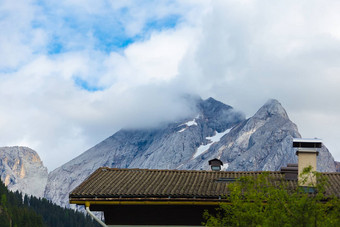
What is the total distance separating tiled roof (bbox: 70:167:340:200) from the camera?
64.1ft

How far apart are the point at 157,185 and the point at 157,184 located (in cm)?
20

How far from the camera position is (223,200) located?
63.4ft

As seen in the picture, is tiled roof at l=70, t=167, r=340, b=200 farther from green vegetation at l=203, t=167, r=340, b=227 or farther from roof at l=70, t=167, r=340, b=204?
green vegetation at l=203, t=167, r=340, b=227

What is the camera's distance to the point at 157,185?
2098cm

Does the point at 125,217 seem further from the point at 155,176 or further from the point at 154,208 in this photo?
the point at 155,176

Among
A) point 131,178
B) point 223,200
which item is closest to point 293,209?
point 223,200

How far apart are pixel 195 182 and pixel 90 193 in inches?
163

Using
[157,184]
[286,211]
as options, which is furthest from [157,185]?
[286,211]

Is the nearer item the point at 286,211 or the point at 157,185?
the point at 286,211

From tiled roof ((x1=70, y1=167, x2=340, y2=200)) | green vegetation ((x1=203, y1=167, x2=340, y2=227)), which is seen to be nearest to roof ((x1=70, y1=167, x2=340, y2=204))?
tiled roof ((x1=70, y1=167, x2=340, y2=200))

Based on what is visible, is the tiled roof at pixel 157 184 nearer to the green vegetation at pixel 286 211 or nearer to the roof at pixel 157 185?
the roof at pixel 157 185

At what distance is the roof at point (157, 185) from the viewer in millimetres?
19484

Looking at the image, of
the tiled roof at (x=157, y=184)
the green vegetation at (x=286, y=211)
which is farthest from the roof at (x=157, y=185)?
the green vegetation at (x=286, y=211)

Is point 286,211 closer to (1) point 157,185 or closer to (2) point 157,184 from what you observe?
(1) point 157,185
